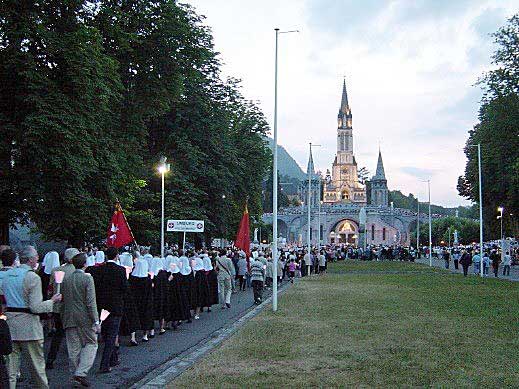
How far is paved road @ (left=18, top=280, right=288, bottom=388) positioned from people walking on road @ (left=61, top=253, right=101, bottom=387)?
19.8 inches

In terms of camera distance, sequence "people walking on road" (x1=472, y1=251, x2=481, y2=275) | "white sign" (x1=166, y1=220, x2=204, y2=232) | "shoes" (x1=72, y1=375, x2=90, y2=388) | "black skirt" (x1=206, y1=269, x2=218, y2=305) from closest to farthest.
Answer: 1. "shoes" (x1=72, y1=375, x2=90, y2=388)
2. "black skirt" (x1=206, y1=269, x2=218, y2=305)
3. "white sign" (x1=166, y1=220, x2=204, y2=232)
4. "people walking on road" (x1=472, y1=251, x2=481, y2=275)

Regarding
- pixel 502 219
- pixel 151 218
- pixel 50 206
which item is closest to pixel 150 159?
pixel 151 218

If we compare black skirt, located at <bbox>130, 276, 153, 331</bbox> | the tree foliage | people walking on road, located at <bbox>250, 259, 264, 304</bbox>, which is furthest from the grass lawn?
the tree foliage

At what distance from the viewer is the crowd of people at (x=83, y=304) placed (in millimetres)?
9664

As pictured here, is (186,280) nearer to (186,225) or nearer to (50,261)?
(50,261)

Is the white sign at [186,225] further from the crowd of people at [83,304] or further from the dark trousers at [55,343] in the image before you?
the dark trousers at [55,343]

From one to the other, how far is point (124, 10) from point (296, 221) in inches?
5955

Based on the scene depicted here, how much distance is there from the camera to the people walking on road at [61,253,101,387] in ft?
36.6

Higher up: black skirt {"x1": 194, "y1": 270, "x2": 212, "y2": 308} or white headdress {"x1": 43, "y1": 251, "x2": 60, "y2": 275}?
white headdress {"x1": 43, "y1": 251, "x2": 60, "y2": 275}

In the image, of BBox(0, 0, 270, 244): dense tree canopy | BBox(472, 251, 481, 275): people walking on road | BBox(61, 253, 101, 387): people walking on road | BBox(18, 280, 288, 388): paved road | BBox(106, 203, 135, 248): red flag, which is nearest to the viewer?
BBox(61, 253, 101, 387): people walking on road

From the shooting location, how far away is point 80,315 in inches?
441

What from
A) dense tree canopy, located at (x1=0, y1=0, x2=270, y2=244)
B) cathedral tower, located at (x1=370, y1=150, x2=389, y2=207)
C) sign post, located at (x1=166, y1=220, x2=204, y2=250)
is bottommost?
sign post, located at (x1=166, y1=220, x2=204, y2=250)

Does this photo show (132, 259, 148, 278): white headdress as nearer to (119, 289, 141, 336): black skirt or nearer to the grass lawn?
(119, 289, 141, 336): black skirt

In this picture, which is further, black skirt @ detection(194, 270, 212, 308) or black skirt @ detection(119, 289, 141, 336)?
black skirt @ detection(194, 270, 212, 308)
